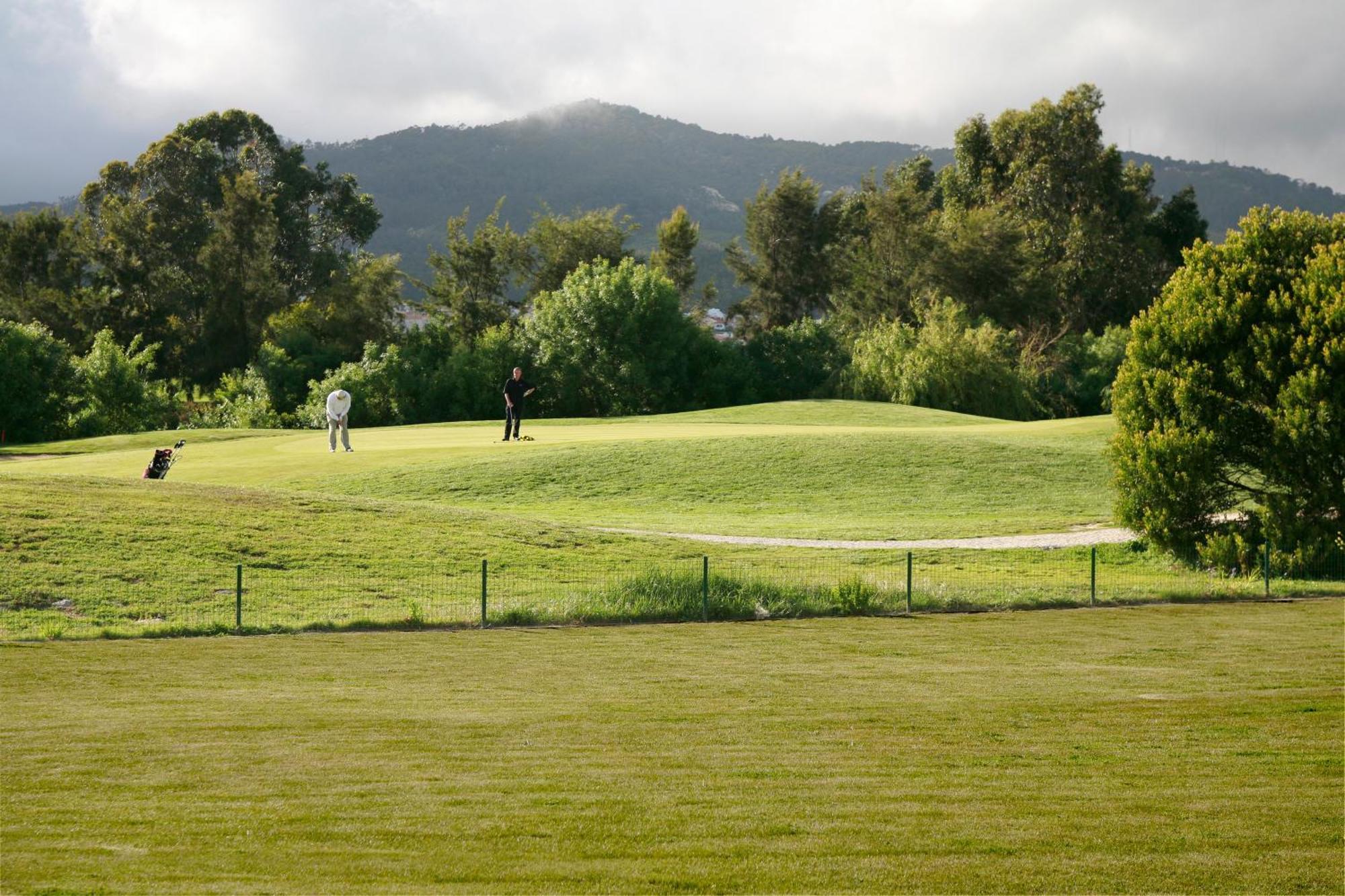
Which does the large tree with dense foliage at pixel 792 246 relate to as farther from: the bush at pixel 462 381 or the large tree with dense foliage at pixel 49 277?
the large tree with dense foliage at pixel 49 277

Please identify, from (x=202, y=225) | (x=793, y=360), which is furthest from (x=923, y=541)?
(x=202, y=225)

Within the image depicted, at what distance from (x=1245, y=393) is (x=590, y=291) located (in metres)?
54.7

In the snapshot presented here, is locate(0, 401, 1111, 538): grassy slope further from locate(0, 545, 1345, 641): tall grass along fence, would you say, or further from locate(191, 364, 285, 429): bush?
locate(191, 364, 285, 429): bush

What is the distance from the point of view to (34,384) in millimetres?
69000

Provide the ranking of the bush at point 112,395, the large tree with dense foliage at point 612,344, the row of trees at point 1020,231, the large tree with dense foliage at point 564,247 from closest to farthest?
the bush at point 112,395
the large tree with dense foliage at point 612,344
the row of trees at point 1020,231
the large tree with dense foliage at point 564,247

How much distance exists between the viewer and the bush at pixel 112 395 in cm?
7162

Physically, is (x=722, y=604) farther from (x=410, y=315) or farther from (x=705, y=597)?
(x=410, y=315)

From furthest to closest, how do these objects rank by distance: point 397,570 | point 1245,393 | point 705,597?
point 1245,393
point 397,570
point 705,597

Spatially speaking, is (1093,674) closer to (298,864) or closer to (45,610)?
(298,864)

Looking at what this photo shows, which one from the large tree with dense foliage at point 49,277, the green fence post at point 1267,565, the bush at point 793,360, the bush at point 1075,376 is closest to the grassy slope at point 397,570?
the green fence post at point 1267,565

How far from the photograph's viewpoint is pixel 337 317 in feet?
287

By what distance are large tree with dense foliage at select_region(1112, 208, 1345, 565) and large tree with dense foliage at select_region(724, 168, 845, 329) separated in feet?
229

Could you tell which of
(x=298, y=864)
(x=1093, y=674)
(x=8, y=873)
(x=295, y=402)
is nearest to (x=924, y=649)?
(x=1093, y=674)

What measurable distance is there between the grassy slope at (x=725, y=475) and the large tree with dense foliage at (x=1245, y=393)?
3.79 meters
